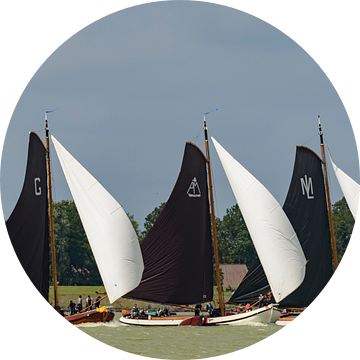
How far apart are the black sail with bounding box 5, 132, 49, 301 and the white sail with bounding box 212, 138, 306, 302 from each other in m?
12.3

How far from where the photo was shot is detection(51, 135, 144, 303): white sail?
34.1m

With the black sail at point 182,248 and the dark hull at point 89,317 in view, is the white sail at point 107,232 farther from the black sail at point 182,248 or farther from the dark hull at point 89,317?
the black sail at point 182,248

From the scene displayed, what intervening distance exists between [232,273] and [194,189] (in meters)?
51.6

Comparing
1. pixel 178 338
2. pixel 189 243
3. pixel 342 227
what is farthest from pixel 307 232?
pixel 342 227

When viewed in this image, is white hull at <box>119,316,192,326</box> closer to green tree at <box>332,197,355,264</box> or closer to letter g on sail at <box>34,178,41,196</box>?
letter g on sail at <box>34,178,41,196</box>

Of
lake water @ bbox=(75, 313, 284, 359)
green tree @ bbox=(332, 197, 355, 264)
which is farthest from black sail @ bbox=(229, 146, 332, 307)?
green tree @ bbox=(332, 197, 355, 264)

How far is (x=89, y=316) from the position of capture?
37688 mm

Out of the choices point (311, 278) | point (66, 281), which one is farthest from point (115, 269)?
point (66, 281)

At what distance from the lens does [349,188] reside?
136 feet

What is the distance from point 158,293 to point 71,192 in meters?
9.15

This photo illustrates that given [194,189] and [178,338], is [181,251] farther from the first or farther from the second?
[178,338]

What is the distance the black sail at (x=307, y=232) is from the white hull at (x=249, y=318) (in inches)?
113

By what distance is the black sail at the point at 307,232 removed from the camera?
41.2 m

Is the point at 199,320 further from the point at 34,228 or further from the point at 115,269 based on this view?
the point at 34,228
